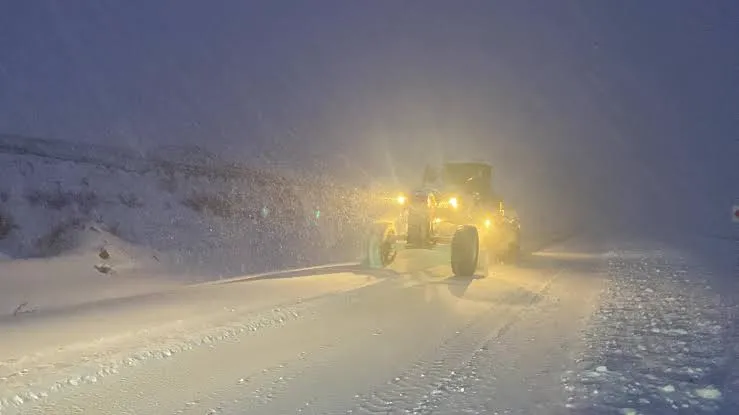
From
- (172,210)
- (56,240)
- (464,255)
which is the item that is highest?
(172,210)

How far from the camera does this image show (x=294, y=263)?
19188 millimetres

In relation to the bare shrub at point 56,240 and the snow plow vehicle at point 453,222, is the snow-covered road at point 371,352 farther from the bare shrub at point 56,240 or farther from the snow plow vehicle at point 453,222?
the bare shrub at point 56,240

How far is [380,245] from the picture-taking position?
57.4ft

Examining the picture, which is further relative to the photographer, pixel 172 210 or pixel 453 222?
pixel 172 210

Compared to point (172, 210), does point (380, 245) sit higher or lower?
lower

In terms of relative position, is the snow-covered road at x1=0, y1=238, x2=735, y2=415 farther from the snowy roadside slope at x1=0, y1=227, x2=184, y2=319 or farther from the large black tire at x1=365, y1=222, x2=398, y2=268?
the large black tire at x1=365, y1=222, x2=398, y2=268

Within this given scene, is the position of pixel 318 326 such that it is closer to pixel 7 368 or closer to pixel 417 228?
pixel 7 368

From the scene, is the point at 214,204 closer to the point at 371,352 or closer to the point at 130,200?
the point at 130,200

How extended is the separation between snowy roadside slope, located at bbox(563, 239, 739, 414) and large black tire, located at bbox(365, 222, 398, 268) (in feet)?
17.2

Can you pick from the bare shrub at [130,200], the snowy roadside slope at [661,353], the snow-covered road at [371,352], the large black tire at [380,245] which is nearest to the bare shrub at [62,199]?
the bare shrub at [130,200]

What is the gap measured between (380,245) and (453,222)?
106 inches

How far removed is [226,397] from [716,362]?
5.09m

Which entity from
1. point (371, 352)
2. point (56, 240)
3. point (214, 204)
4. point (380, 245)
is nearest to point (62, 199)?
point (56, 240)

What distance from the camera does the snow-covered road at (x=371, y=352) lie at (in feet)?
21.0
